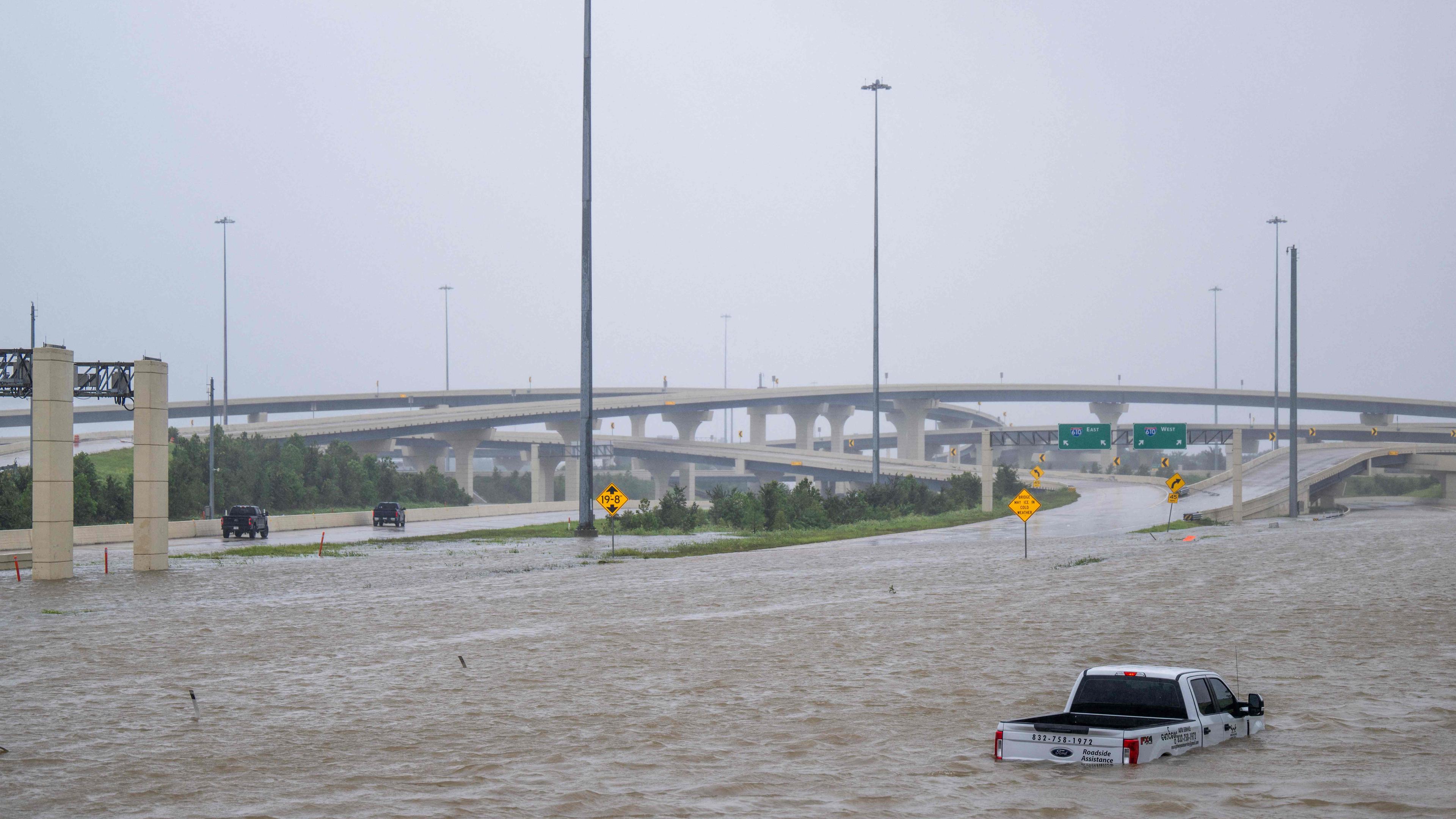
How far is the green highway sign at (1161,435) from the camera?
86.8 m

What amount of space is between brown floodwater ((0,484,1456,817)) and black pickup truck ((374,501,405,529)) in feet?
114

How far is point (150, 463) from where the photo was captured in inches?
1583

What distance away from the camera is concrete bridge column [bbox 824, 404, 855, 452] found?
547 ft

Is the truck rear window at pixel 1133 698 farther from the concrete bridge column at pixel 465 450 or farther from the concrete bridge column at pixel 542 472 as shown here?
the concrete bridge column at pixel 465 450

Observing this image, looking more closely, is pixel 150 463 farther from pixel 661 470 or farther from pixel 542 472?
pixel 661 470

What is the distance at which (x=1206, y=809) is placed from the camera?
466 inches

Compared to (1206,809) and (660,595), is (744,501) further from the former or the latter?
(1206,809)

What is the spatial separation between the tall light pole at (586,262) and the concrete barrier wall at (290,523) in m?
14.7

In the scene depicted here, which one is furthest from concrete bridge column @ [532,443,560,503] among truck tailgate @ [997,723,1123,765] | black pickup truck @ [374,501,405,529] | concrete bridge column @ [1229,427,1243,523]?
truck tailgate @ [997,723,1123,765]

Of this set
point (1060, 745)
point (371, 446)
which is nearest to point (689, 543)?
point (1060, 745)

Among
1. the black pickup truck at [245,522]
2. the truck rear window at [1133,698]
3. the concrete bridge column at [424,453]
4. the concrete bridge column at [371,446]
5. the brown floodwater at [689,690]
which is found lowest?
the concrete bridge column at [424,453]

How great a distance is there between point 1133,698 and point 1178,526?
57584 millimetres

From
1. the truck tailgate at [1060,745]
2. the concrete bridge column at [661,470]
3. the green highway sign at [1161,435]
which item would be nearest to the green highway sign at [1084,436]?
the green highway sign at [1161,435]

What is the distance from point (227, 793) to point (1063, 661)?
13000 millimetres
